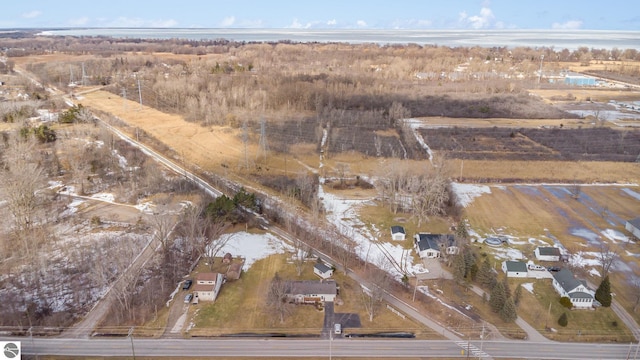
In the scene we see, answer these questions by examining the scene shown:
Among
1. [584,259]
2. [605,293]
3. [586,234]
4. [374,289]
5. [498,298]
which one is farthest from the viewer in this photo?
[586,234]

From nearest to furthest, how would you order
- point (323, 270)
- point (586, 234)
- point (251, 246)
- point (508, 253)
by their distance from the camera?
point (323, 270), point (508, 253), point (251, 246), point (586, 234)

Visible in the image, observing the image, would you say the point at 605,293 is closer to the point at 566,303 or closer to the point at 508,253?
the point at 566,303

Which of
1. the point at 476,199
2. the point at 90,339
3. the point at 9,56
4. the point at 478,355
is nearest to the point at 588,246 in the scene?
the point at 476,199

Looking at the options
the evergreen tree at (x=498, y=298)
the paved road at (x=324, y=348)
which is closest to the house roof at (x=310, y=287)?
the paved road at (x=324, y=348)

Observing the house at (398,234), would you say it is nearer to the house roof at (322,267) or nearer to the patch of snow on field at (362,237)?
the patch of snow on field at (362,237)

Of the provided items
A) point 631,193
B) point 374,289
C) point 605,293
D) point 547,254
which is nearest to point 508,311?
point 605,293

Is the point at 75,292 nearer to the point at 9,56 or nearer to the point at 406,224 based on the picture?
the point at 406,224

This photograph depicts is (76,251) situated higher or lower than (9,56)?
lower

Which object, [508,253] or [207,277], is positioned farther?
[508,253]
